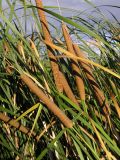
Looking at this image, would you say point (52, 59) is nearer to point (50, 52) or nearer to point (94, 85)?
point (50, 52)

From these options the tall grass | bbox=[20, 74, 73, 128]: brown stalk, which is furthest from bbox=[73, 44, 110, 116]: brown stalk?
bbox=[20, 74, 73, 128]: brown stalk

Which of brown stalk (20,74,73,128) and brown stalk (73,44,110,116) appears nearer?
brown stalk (20,74,73,128)

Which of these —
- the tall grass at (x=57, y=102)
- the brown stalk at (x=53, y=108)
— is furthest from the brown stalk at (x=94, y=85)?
the brown stalk at (x=53, y=108)

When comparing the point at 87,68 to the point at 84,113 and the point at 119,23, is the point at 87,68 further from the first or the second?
the point at 119,23

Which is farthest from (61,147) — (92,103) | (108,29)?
(108,29)

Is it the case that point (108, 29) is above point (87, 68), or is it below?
below

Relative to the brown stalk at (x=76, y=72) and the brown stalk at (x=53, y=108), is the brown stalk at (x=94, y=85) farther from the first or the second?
the brown stalk at (x=53, y=108)

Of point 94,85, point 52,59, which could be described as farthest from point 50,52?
point 94,85

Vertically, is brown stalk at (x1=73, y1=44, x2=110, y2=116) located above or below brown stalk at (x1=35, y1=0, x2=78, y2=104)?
below

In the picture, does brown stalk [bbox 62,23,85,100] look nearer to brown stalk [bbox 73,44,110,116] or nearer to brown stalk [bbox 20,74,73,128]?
brown stalk [bbox 73,44,110,116]

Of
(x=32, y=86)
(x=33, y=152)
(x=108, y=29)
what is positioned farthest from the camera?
(x=108, y=29)

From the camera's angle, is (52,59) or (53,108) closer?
(53,108)
